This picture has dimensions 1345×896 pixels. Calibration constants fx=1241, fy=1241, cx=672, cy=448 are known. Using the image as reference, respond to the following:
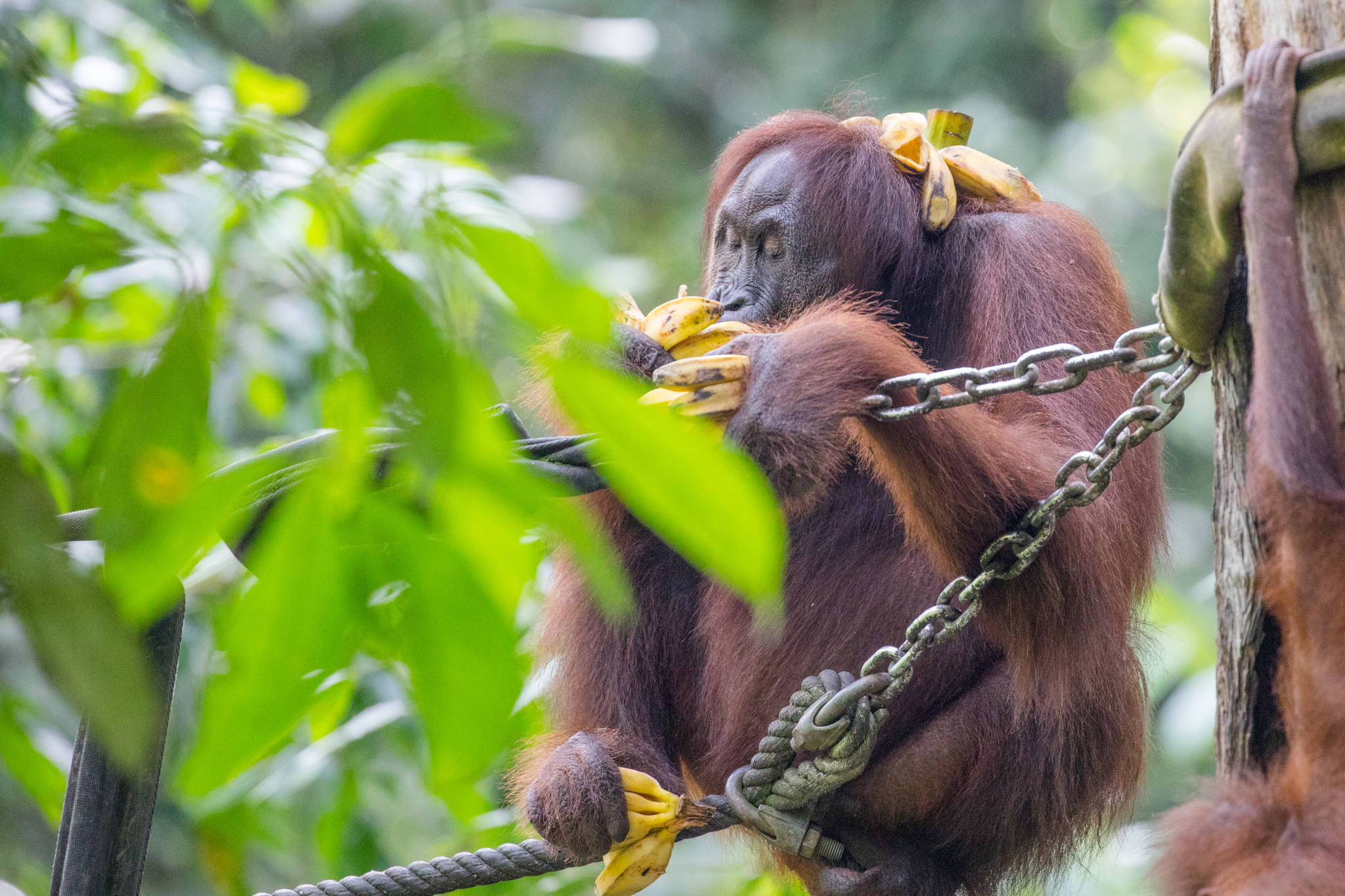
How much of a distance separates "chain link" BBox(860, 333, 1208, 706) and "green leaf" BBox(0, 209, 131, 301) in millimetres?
1081

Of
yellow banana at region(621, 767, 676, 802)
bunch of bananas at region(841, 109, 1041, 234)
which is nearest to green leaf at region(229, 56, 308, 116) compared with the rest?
bunch of bananas at region(841, 109, 1041, 234)

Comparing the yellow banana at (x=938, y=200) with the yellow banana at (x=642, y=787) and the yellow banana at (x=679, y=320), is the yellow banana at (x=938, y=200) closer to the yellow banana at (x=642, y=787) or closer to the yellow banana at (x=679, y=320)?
the yellow banana at (x=679, y=320)

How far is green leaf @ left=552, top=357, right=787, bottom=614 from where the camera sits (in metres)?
0.68

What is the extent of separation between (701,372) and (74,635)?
45.2 inches

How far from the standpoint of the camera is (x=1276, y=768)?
1.50m

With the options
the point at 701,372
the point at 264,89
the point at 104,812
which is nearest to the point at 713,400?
the point at 701,372

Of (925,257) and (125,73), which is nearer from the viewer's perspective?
(925,257)

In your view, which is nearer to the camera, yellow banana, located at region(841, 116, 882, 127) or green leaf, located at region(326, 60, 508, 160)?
green leaf, located at region(326, 60, 508, 160)

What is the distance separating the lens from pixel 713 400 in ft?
5.86

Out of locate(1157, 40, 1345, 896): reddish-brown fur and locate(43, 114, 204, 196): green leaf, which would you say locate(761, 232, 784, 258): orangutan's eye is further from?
locate(43, 114, 204, 196): green leaf

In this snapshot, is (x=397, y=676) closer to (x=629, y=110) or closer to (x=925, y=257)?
(x=925, y=257)

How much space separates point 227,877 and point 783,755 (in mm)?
1806

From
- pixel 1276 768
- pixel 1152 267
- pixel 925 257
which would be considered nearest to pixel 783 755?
pixel 1276 768

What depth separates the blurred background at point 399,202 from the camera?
82 cm
